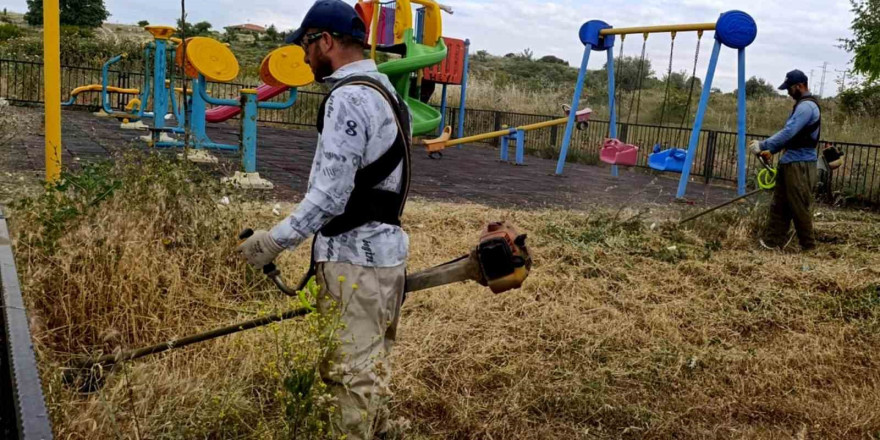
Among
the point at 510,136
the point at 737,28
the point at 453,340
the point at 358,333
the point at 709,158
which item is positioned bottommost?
the point at 453,340

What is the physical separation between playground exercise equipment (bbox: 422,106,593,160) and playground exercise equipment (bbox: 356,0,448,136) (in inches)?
12.3

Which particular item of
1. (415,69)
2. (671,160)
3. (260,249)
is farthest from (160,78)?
(260,249)

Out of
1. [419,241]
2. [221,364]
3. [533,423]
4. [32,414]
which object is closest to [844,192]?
[419,241]

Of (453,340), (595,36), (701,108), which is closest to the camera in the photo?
(453,340)

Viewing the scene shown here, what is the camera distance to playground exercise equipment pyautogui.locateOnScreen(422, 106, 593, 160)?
1305 cm

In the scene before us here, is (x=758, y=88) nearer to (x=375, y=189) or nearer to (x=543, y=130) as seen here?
(x=543, y=130)

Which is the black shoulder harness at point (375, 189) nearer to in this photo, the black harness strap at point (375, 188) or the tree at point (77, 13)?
the black harness strap at point (375, 188)

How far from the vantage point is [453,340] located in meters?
4.16

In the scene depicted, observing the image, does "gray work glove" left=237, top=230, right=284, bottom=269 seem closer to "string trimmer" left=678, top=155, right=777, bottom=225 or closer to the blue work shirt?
"string trimmer" left=678, top=155, right=777, bottom=225

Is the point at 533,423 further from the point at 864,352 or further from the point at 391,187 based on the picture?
the point at 864,352

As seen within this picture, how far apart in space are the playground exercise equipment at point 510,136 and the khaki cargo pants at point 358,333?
10.2 m

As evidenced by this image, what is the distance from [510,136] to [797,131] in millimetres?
7810

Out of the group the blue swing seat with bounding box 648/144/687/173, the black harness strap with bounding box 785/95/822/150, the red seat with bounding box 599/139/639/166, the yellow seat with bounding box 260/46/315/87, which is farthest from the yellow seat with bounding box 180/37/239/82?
the blue swing seat with bounding box 648/144/687/173

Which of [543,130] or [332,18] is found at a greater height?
[332,18]
